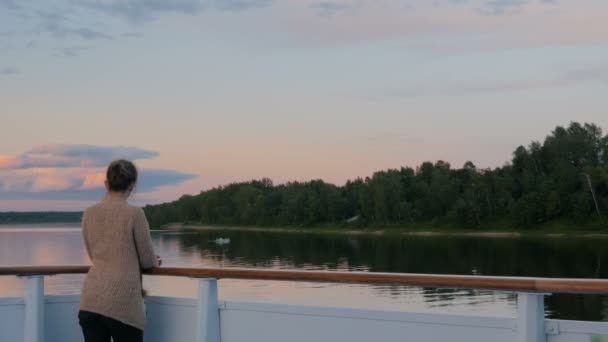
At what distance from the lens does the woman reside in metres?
3.30

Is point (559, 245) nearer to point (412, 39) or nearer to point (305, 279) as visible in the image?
point (412, 39)

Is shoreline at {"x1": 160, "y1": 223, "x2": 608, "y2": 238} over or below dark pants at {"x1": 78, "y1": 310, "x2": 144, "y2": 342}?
below

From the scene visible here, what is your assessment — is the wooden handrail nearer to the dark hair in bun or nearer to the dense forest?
the dark hair in bun

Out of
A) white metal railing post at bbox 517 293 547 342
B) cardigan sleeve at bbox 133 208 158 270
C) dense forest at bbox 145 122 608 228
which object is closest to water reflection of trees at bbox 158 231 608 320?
dense forest at bbox 145 122 608 228

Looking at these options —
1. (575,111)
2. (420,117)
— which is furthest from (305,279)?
(575,111)

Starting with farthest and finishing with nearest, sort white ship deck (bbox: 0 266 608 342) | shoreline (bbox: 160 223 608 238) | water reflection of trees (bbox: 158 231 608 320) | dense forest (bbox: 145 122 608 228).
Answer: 1. dense forest (bbox: 145 122 608 228)
2. shoreline (bbox: 160 223 608 238)
3. water reflection of trees (bbox: 158 231 608 320)
4. white ship deck (bbox: 0 266 608 342)

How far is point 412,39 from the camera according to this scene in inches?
1743

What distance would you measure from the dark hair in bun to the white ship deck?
0.48 m

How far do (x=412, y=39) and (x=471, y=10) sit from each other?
3.88 m

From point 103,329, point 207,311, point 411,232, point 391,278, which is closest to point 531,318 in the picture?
point 391,278

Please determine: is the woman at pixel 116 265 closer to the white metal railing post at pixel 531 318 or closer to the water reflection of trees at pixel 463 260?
the white metal railing post at pixel 531 318

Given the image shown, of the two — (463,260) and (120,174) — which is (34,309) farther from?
(463,260)

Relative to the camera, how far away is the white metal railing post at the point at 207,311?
3.72m

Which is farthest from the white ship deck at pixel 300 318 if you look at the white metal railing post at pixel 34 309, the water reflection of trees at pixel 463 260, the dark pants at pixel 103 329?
the water reflection of trees at pixel 463 260
